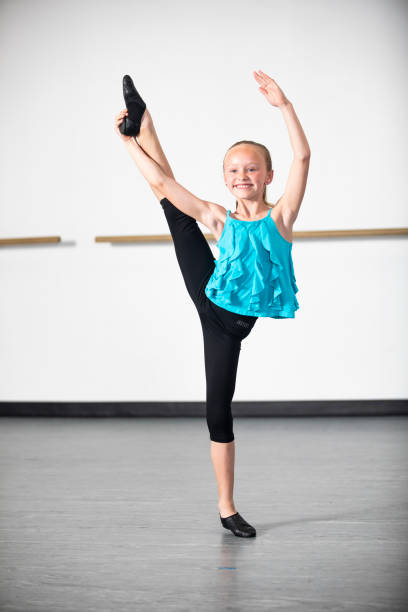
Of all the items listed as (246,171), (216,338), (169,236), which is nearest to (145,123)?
(246,171)

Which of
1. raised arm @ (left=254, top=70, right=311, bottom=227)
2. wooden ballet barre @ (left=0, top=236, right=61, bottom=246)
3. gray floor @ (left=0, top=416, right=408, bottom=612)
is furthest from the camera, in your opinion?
wooden ballet barre @ (left=0, top=236, right=61, bottom=246)

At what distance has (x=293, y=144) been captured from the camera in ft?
4.59

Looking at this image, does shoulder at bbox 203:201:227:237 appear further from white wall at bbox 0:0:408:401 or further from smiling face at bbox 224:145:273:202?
white wall at bbox 0:0:408:401

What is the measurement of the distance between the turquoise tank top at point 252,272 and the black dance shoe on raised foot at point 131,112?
13.3 inches

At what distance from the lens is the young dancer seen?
1435 mm

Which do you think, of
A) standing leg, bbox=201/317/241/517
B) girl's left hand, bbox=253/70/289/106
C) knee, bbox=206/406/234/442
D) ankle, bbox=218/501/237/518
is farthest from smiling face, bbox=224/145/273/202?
ankle, bbox=218/501/237/518

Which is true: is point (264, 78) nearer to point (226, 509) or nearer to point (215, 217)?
point (215, 217)

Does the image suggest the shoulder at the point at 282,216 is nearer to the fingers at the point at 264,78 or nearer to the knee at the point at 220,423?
the fingers at the point at 264,78

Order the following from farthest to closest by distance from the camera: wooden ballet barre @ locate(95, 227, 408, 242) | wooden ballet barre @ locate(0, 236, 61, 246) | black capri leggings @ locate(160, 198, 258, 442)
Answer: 1. wooden ballet barre @ locate(0, 236, 61, 246)
2. wooden ballet barre @ locate(95, 227, 408, 242)
3. black capri leggings @ locate(160, 198, 258, 442)

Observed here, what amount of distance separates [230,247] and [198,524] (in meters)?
0.68

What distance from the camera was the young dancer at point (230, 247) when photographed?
4.71ft

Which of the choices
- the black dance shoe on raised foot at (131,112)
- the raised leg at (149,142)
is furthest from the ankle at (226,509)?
the black dance shoe on raised foot at (131,112)

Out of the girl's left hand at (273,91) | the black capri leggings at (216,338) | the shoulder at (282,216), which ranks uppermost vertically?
the girl's left hand at (273,91)

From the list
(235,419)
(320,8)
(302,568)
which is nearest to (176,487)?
(302,568)
